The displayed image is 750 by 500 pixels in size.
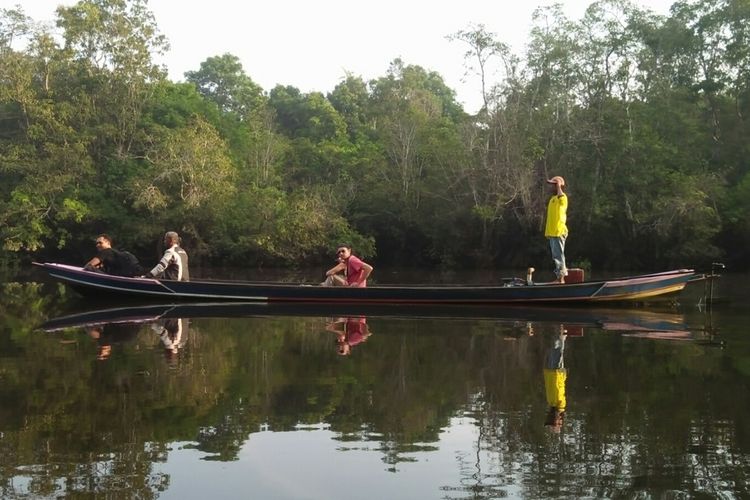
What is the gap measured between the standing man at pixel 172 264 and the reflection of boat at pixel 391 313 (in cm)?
64

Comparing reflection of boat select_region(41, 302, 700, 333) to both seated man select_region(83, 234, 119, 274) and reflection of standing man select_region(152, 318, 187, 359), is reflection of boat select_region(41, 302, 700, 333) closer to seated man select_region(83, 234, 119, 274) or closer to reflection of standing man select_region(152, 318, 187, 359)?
reflection of standing man select_region(152, 318, 187, 359)

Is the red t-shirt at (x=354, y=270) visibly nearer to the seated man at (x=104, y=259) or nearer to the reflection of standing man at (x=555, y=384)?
the seated man at (x=104, y=259)

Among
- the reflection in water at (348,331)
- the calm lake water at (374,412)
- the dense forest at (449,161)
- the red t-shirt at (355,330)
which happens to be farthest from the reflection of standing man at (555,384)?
the dense forest at (449,161)

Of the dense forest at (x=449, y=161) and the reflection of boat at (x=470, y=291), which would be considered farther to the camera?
the dense forest at (x=449, y=161)

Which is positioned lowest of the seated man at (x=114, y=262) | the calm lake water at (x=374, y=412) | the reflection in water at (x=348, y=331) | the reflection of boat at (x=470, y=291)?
the calm lake water at (x=374, y=412)

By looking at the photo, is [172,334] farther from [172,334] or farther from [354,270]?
[354,270]

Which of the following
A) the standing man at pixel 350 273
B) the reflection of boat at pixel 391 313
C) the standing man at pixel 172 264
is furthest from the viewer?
the standing man at pixel 172 264

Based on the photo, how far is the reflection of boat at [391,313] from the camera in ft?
42.8

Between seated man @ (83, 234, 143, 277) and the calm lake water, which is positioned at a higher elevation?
seated man @ (83, 234, 143, 277)

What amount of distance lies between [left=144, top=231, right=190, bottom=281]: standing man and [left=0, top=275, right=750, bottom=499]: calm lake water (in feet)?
14.9

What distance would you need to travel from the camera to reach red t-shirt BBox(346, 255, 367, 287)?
51.8 ft

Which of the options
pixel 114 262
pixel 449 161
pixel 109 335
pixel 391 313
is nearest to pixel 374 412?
pixel 109 335

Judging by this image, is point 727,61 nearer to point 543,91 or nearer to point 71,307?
point 543,91

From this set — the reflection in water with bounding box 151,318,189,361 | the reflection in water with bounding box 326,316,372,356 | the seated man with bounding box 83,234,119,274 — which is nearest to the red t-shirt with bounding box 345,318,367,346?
the reflection in water with bounding box 326,316,372,356
